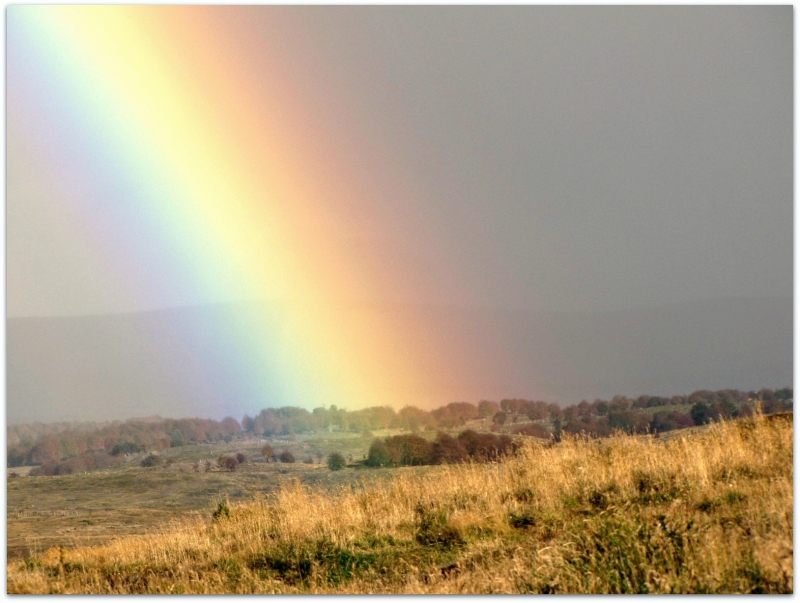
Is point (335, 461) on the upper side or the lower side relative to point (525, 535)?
lower

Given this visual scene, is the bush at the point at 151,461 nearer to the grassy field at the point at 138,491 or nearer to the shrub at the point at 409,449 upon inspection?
the grassy field at the point at 138,491

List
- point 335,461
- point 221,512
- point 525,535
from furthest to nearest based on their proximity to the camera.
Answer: point 335,461 → point 221,512 → point 525,535

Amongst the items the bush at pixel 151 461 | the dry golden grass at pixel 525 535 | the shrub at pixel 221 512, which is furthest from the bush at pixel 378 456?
the dry golden grass at pixel 525 535

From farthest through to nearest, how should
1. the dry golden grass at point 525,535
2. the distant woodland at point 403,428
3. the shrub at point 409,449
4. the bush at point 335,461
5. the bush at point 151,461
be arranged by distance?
the bush at point 151,461 < the shrub at point 409,449 < the bush at point 335,461 < the distant woodland at point 403,428 < the dry golden grass at point 525,535

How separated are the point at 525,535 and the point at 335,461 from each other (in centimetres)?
1893

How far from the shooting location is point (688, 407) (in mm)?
24078

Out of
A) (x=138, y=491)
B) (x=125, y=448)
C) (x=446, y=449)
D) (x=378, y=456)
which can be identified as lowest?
Result: (x=378, y=456)

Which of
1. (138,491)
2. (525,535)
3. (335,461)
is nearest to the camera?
(525,535)

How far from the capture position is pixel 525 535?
28.4 feet

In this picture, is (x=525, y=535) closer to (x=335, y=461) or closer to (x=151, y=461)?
(x=335, y=461)

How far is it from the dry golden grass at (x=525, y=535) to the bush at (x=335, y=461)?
12.7 m

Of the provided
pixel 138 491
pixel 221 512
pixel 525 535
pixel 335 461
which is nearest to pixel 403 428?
pixel 335 461

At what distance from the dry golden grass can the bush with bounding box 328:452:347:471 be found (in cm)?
→ 1272

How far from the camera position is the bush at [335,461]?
25569 mm
